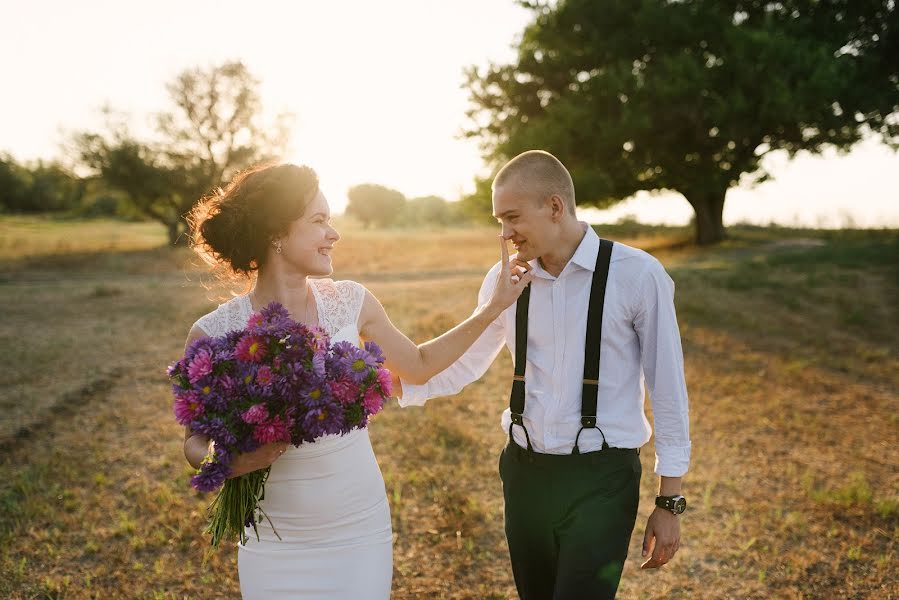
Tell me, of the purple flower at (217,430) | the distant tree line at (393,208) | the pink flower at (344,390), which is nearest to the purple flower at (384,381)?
the pink flower at (344,390)

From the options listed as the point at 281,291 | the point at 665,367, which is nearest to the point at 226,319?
the point at 281,291

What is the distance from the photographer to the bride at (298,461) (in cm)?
305

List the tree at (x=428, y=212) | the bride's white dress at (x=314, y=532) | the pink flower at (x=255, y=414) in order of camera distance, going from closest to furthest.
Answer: the pink flower at (x=255, y=414)
the bride's white dress at (x=314, y=532)
the tree at (x=428, y=212)

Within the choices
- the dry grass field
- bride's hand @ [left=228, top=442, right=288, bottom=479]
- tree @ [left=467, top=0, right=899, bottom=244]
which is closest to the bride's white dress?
bride's hand @ [left=228, top=442, right=288, bottom=479]

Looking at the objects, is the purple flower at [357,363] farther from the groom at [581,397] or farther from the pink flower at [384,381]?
the groom at [581,397]

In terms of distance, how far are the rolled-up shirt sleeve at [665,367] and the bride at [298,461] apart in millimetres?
1407

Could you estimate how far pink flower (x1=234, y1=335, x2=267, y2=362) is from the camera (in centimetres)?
241

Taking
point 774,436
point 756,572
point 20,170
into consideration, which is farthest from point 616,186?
point 20,170

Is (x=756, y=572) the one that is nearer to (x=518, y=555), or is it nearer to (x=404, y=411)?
(x=518, y=555)

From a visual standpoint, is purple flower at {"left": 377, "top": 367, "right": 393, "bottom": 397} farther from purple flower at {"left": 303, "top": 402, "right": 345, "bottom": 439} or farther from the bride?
the bride

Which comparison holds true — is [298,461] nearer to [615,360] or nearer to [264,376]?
[264,376]

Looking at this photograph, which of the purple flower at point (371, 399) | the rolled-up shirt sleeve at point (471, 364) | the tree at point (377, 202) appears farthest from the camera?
the tree at point (377, 202)

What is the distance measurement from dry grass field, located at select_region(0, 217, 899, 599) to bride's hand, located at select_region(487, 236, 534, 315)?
5.46 feet

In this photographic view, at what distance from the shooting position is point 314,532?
3.06 metres
